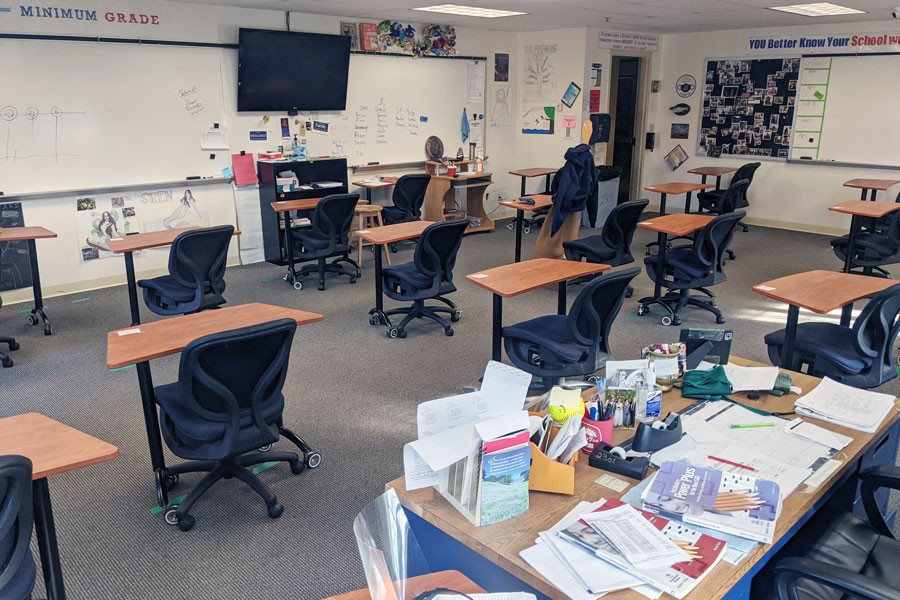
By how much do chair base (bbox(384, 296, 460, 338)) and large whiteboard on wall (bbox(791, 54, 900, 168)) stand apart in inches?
243

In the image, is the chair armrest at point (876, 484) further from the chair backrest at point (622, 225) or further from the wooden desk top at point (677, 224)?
the chair backrest at point (622, 225)

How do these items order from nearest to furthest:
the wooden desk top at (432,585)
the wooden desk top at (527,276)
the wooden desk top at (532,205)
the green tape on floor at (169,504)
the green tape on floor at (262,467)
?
the wooden desk top at (432,585)
the green tape on floor at (169,504)
the green tape on floor at (262,467)
the wooden desk top at (527,276)
the wooden desk top at (532,205)

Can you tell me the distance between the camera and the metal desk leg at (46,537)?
2.06 metres

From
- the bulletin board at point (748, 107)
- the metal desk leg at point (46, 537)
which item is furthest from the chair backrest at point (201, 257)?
the bulletin board at point (748, 107)

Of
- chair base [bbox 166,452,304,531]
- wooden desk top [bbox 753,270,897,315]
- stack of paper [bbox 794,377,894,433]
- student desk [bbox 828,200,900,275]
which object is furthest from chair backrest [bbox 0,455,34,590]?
student desk [bbox 828,200,900,275]

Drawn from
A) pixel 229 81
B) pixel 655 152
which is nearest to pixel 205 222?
pixel 229 81

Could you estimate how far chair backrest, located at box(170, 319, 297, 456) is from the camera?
263 cm

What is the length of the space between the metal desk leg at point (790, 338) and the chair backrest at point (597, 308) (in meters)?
0.82

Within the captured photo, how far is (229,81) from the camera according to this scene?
7.12 m

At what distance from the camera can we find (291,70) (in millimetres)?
7406

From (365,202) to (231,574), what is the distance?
5.84m

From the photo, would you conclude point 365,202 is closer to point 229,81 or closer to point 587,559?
point 229,81

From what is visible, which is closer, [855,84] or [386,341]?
[386,341]

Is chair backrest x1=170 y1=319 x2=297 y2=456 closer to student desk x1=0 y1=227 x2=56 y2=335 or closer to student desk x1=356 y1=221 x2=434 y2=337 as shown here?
student desk x1=356 y1=221 x2=434 y2=337
